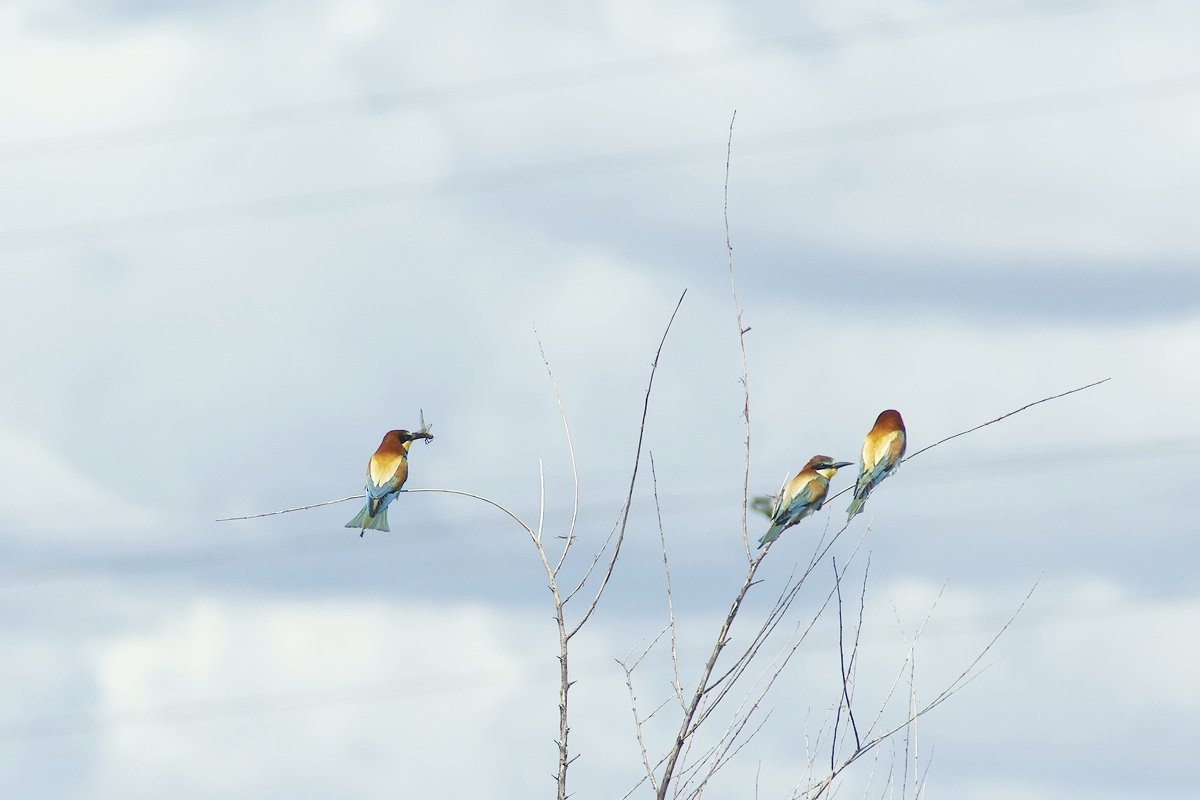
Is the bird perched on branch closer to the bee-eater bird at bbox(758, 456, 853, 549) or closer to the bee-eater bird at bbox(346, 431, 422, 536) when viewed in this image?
the bee-eater bird at bbox(346, 431, 422, 536)

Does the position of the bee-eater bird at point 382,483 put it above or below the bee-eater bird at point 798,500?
above

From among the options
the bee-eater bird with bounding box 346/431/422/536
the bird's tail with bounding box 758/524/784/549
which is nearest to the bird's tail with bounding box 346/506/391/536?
the bee-eater bird with bounding box 346/431/422/536

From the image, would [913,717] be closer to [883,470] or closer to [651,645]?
[651,645]

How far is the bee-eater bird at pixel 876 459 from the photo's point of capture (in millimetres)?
11172

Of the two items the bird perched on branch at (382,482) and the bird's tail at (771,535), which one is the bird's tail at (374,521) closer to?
the bird perched on branch at (382,482)

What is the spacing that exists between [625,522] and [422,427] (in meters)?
3.67

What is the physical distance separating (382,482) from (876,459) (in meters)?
3.48

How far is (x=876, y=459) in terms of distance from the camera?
36.9ft

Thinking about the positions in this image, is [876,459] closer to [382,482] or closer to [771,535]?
[771,535]

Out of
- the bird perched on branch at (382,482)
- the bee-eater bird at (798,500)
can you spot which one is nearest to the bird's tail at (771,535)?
the bee-eater bird at (798,500)

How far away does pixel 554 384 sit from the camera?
Result: 766 centimetres

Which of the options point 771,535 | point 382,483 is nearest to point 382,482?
point 382,483

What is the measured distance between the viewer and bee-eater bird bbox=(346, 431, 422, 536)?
11.1 meters

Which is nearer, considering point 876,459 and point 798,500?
point 798,500
